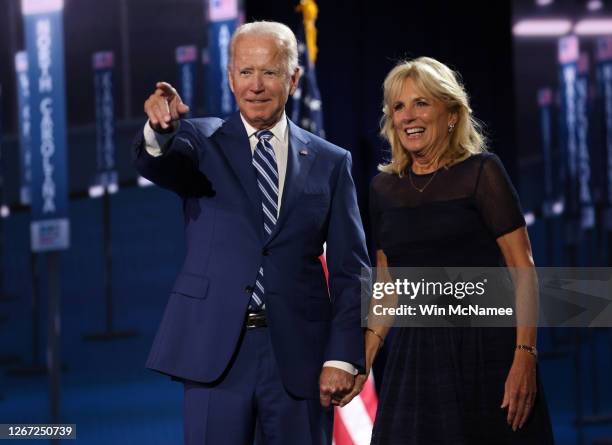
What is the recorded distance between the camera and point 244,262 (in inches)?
74.7

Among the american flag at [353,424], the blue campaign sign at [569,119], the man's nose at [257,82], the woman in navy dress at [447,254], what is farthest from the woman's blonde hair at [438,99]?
the blue campaign sign at [569,119]

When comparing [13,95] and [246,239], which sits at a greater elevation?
[13,95]

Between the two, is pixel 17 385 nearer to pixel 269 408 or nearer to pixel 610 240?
pixel 269 408

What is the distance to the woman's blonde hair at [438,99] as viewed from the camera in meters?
2.13

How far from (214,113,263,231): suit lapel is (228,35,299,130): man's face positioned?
0.14 ft

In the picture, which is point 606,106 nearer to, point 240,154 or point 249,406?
point 240,154

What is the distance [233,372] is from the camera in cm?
187

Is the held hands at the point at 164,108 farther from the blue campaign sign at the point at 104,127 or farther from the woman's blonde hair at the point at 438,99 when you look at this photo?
the blue campaign sign at the point at 104,127

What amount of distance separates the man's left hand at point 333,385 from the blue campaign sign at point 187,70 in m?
2.03

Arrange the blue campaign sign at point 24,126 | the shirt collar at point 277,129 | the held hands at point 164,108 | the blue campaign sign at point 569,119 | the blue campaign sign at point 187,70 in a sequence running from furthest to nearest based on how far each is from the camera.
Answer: the blue campaign sign at point 569,119, the blue campaign sign at point 187,70, the blue campaign sign at point 24,126, the shirt collar at point 277,129, the held hands at point 164,108

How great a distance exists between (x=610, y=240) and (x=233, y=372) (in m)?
3.19

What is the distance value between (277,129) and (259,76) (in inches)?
5.5

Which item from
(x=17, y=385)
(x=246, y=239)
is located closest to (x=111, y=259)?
(x=17, y=385)

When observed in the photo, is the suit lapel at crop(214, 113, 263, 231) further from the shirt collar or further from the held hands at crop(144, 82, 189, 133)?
the held hands at crop(144, 82, 189, 133)
